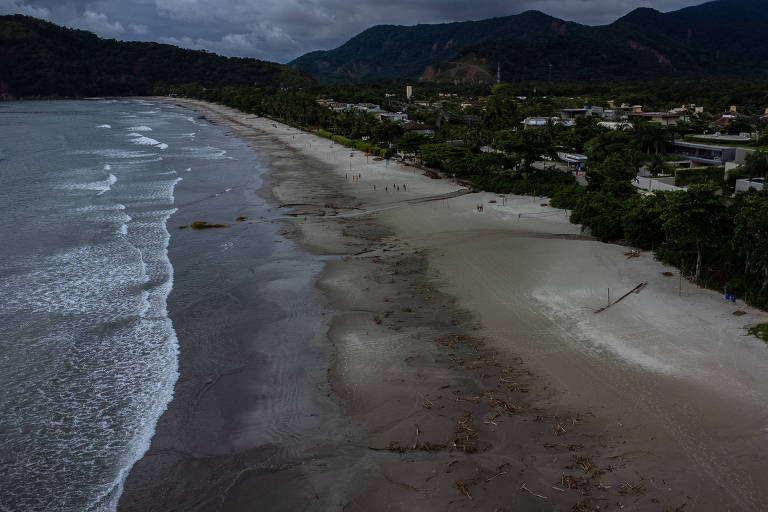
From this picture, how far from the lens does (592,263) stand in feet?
85.0

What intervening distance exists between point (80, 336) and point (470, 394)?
1429 centimetres

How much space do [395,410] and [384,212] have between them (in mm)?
23830

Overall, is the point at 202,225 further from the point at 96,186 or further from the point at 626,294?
the point at 626,294

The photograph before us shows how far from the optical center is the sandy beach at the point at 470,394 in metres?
12.2

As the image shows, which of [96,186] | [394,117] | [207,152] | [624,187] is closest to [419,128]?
[394,117]

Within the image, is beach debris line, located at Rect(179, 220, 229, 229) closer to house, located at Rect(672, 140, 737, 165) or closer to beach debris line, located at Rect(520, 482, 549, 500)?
beach debris line, located at Rect(520, 482, 549, 500)

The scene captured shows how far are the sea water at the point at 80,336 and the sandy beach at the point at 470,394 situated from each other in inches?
42.4

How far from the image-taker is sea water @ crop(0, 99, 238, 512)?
13539 millimetres

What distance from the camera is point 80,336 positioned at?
20.0 meters

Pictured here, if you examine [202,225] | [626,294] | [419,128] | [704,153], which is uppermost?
[419,128]

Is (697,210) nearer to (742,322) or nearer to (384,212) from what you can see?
(742,322)

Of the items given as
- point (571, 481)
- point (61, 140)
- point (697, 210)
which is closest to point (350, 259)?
point (697, 210)

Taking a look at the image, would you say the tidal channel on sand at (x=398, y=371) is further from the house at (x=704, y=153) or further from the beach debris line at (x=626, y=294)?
the house at (x=704, y=153)

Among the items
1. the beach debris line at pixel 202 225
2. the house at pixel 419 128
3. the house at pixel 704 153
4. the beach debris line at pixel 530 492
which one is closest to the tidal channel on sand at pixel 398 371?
the beach debris line at pixel 530 492
